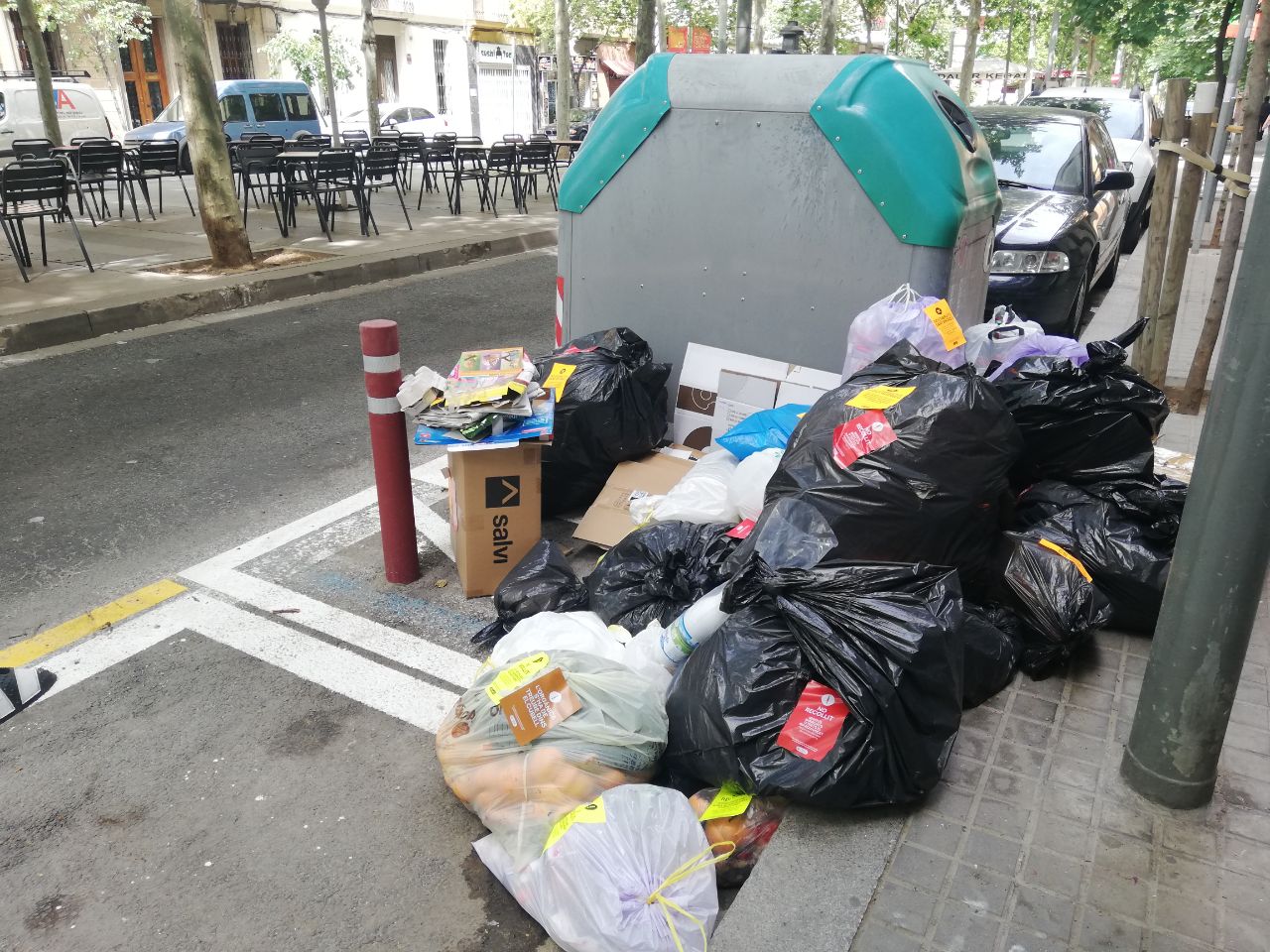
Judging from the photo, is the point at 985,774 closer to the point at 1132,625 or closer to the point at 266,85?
the point at 1132,625

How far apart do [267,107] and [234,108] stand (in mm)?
667

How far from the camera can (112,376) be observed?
6.80 m

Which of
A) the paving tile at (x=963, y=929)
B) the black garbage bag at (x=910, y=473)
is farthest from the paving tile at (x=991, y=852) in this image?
the black garbage bag at (x=910, y=473)

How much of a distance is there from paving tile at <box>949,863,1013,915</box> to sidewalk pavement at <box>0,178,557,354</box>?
298 inches

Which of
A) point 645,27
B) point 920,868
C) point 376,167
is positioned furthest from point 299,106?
point 920,868

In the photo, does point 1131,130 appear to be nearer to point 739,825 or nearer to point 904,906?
point 739,825

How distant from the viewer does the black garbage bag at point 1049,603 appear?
298 cm

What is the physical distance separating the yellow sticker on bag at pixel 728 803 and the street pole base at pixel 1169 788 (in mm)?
947

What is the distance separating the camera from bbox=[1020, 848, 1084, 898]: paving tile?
2191 mm

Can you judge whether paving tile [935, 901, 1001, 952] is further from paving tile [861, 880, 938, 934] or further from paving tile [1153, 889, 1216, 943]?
paving tile [1153, 889, 1216, 943]

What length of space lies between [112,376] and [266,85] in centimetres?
1432

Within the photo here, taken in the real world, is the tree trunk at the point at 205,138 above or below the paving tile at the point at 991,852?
above

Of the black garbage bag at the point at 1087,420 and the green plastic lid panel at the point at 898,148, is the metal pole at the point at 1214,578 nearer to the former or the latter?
the black garbage bag at the point at 1087,420

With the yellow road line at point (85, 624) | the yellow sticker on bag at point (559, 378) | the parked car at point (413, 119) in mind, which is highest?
the parked car at point (413, 119)
